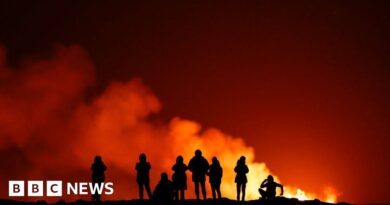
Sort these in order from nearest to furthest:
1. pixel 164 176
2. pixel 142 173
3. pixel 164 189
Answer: pixel 164 176
pixel 164 189
pixel 142 173

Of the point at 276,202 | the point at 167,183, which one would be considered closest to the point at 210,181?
the point at 276,202

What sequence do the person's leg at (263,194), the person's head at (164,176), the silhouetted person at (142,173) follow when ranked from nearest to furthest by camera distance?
1. the person's head at (164,176)
2. the silhouetted person at (142,173)
3. the person's leg at (263,194)

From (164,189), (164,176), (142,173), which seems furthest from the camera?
(142,173)

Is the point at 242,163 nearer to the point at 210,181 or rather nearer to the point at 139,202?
the point at 210,181

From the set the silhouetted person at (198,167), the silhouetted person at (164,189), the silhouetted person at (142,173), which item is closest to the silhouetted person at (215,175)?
the silhouetted person at (198,167)

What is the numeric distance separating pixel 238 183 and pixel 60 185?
1156 cm

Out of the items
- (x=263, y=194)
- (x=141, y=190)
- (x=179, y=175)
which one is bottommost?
(x=263, y=194)

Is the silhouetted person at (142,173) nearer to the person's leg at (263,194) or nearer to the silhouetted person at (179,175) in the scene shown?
the silhouetted person at (179,175)

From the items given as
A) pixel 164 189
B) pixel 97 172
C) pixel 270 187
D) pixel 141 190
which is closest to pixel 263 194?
pixel 270 187

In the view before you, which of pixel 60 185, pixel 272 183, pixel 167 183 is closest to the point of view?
pixel 167 183

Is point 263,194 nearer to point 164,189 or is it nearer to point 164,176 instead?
point 164,189

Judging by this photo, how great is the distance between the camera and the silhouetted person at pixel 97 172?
37500 mm

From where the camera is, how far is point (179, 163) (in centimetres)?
3734

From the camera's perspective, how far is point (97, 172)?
3759 cm
